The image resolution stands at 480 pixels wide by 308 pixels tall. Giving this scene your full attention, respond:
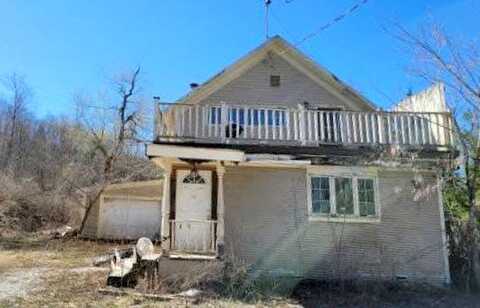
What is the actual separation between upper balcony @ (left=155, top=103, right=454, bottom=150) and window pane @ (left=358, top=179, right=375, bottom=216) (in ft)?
3.63

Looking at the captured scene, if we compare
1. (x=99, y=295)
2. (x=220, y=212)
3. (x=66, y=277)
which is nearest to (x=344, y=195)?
(x=220, y=212)

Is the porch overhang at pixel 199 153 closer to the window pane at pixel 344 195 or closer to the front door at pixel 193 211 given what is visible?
the front door at pixel 193 211

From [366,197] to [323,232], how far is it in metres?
1.48

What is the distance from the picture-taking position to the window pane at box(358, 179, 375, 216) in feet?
39.2

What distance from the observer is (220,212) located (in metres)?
11.2

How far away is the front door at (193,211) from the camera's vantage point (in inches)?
451

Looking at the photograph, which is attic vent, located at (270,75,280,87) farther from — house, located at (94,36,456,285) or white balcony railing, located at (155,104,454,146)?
white balcony railing, located at (155,104,454,146)

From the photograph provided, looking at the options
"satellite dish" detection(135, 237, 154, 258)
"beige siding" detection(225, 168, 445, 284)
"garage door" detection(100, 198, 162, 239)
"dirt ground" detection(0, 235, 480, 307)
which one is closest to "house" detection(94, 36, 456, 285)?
"beige siding" detection(225, 168, 445, 284)

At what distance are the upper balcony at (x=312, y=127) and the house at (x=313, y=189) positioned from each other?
3cm

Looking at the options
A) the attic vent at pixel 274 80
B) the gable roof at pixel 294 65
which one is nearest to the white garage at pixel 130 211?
the gable roof at pixel 294 65

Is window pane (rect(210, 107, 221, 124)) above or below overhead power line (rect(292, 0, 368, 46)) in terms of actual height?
below

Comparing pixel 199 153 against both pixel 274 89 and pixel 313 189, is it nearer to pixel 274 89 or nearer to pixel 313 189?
pixel 313 189

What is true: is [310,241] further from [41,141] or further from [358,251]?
[41,141]

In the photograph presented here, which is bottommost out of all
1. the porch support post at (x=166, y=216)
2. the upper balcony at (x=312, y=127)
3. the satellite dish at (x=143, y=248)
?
the satellite dish at (x=143, y=248)
